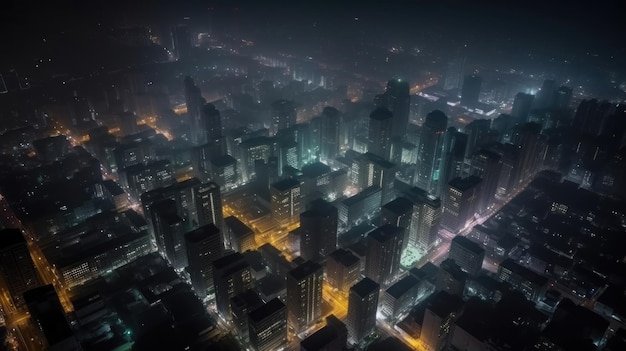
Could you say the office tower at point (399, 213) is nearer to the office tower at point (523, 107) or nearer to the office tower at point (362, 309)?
the office tower at point (362, 309)

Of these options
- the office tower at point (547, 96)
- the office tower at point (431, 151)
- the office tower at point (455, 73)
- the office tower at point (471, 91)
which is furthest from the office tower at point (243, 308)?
the office tower at point (455, 73)

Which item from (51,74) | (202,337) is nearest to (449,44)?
(51,74)

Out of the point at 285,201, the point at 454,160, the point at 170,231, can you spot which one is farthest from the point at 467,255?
the point at 170,231

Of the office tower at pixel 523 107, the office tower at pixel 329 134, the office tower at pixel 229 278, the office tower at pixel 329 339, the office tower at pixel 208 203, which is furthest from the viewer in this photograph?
the office tower at pixel 523 107

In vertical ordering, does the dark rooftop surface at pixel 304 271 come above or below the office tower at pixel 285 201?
above

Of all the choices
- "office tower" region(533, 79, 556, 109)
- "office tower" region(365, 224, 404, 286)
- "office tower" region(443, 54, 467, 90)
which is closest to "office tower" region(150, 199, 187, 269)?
"office tower" region(365, 224, 404, 286)

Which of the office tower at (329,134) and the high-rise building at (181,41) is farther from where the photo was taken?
the high-rise building at (181,41)
